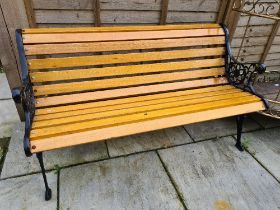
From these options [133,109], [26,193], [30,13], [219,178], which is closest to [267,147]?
[219,178]

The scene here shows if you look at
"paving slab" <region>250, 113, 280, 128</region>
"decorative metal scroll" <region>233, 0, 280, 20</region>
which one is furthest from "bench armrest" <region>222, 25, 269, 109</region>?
"paving slab" <region>250, 113, 280, 128</region>

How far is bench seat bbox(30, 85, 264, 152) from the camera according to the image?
6.68ft

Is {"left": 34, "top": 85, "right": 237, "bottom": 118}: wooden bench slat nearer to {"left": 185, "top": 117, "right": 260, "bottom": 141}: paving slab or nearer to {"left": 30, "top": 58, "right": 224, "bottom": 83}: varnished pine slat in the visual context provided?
{"left": 30, "top": 58, "right": 224, "bottom": 83}: varnished pine slat

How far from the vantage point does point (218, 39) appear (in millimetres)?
3033

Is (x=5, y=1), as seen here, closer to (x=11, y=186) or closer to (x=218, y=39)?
(x=11, y=186)

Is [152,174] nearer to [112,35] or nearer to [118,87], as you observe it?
[118,87]

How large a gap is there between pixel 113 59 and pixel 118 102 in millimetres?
460

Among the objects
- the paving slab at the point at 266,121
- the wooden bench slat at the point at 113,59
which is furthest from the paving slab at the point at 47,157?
the paving slab at the point at 266,121

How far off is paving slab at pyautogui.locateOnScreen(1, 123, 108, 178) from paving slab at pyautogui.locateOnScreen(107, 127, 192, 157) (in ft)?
0.46

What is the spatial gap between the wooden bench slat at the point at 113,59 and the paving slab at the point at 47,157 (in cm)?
101

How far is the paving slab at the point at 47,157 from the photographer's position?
260 cm

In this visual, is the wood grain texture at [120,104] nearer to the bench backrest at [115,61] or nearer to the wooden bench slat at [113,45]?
the bench backrest at [115,61]

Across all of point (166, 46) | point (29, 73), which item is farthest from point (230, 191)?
point (29, 73)

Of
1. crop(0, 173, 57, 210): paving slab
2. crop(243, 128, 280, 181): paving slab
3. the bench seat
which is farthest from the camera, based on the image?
crop(243, 128, 280, 181): paving slab
